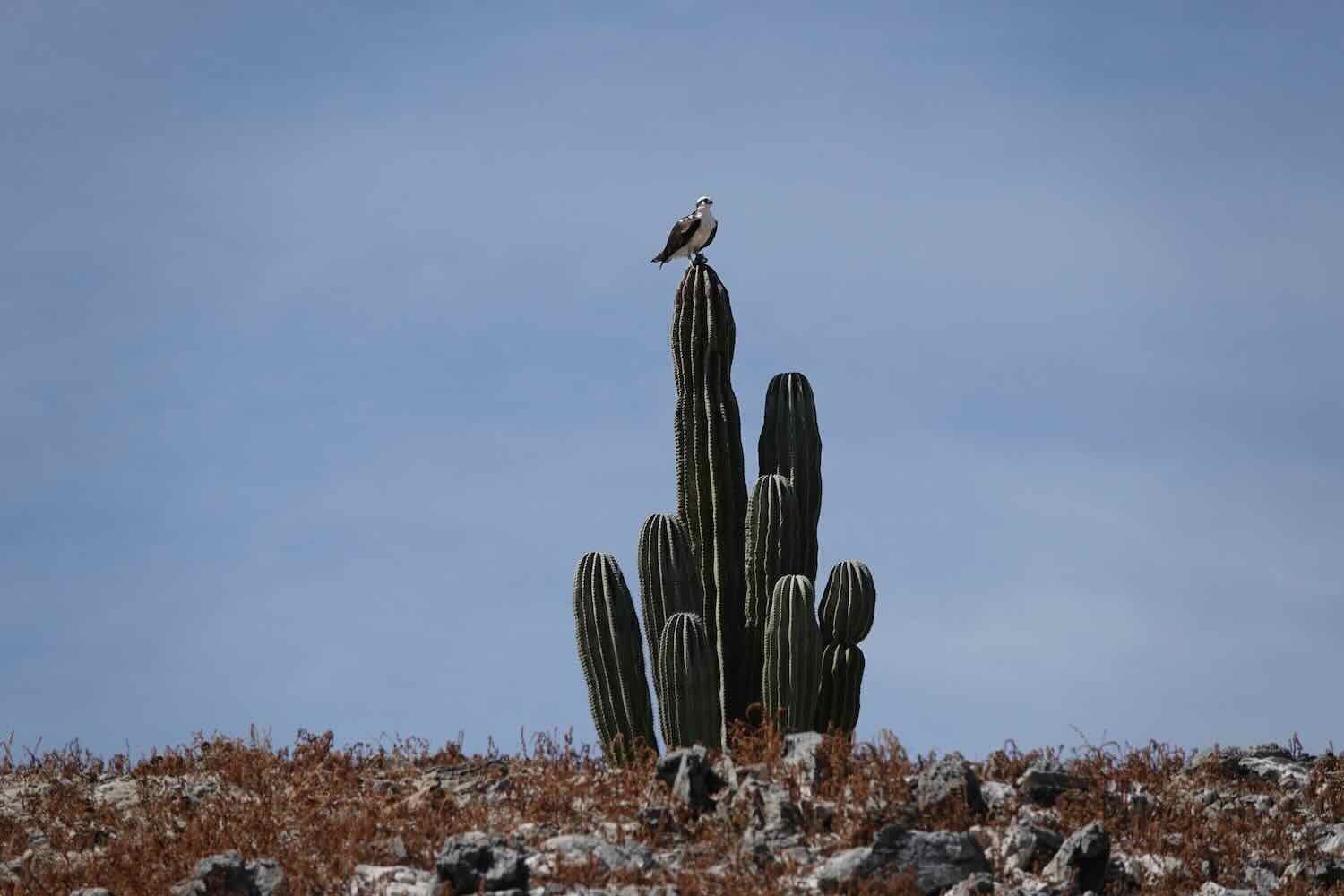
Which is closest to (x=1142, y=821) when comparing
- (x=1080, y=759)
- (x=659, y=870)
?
(x=1080, y=759)

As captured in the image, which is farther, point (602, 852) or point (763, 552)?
point (763, 552)

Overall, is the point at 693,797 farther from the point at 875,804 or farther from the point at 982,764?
the point at 982,764

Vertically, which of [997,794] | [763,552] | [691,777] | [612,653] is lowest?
[997,794]

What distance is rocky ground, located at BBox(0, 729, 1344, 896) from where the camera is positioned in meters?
11.9

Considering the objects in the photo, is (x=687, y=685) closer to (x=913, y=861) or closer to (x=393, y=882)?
(x=913, y=861)

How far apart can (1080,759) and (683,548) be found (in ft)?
13.1

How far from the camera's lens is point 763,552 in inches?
639

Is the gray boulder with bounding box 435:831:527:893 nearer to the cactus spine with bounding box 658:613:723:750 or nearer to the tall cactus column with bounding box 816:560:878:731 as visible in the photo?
the cactus spine with bounding box 658:613:723:750

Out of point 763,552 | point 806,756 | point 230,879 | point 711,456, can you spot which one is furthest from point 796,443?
point 230,879

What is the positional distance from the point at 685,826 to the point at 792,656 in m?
2.78

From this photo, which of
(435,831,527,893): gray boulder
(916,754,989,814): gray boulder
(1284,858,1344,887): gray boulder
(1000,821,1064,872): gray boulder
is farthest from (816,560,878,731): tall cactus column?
(435,831,527,893): gray boulder

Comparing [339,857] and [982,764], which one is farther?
[982,764]

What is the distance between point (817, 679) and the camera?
15.4 m

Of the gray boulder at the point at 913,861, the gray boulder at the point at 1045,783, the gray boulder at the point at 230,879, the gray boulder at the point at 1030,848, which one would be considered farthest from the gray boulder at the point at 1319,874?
the gray boulder at the point at 230,879
